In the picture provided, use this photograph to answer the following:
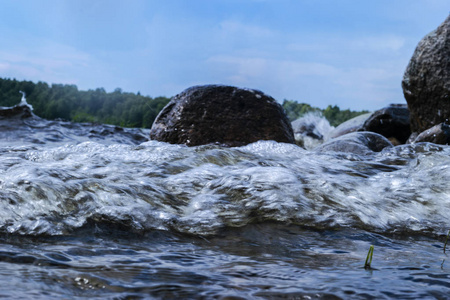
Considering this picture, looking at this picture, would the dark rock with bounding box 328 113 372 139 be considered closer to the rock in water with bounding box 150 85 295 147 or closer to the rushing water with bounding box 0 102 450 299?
→ the rock in water with bounding box 150 85 295 147

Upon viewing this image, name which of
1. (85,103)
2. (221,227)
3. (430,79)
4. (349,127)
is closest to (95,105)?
(85,103)

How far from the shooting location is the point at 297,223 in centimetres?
300

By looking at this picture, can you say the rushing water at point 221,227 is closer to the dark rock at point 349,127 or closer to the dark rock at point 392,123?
the dark rock at point 392,123

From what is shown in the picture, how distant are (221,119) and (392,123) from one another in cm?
752

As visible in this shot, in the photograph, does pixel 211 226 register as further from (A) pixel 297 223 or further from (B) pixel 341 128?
(B) pixel 341 128

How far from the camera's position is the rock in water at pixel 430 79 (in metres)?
10.4

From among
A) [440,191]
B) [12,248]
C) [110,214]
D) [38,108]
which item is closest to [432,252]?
[440,191]

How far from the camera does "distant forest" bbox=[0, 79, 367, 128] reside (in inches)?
986

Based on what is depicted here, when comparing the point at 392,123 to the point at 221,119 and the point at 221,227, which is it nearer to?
the point at 221,119

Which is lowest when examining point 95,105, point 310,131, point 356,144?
point 356,144

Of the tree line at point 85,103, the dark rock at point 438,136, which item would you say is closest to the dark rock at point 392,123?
the dark rock at point 438,136

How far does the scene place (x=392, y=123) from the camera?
538 inches

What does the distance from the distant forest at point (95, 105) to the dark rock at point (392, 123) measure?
9861 millimetres

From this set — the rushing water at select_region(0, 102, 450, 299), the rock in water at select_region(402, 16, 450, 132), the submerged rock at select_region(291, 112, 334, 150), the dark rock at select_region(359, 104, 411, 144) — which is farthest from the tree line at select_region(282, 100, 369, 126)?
the rushing water at select_region(0, 102, 450, 299)
